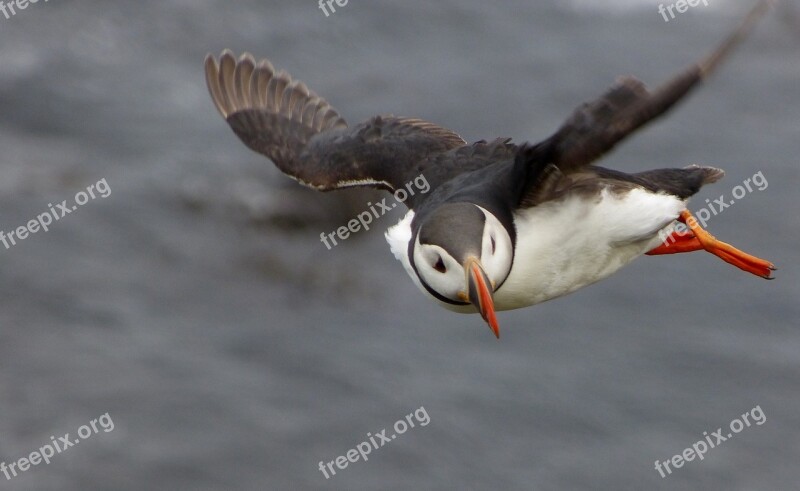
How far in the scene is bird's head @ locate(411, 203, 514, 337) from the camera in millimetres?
7828

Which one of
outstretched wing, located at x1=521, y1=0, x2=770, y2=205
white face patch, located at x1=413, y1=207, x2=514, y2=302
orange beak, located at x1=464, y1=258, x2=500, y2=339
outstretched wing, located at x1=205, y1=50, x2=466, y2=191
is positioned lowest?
orange beak, located at x1=464, y1=258, x2=500, y2=339

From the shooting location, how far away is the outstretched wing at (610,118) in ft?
25.7

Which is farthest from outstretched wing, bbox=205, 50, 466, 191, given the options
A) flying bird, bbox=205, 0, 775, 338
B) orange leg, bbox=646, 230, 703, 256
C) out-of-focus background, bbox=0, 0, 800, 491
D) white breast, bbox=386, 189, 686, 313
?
out-of-focus background, bbox=0, 0, 800, 491

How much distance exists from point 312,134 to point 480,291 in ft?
14.9

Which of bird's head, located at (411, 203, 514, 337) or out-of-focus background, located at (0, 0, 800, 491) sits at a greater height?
out-of-focus background, located at (0, 0, 800, 491)

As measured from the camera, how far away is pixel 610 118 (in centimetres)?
827

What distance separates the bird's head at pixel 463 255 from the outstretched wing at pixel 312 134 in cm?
178

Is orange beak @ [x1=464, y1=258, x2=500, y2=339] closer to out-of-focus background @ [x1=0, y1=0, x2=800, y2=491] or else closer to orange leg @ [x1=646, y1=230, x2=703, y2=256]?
orange leg @ [x1=646, y1=230, x2=703, y2=256]

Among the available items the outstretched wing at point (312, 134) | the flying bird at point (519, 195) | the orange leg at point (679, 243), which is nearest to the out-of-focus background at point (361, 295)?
the outstretched wing at point (312, 134)

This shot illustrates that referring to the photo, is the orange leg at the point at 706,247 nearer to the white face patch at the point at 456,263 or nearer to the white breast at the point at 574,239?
the white breast at the point at 574,239

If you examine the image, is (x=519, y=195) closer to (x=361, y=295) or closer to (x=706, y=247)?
(x=706, y=247)

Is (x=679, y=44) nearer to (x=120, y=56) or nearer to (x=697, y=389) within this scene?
(x=697, y=389)

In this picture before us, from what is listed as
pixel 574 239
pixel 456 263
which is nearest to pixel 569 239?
pixel 574 239

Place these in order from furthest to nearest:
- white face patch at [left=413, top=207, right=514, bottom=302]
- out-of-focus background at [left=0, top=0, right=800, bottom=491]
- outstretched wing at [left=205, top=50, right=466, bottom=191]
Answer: out-of-focus background at [left=0, top=0, right=800, bottom=491] → outstretched wing at [left=205, top=50, right=466, bottom=191] → white face patch at [left=413, top=207, right=514, bottom=302]
